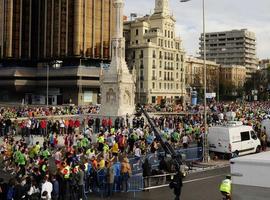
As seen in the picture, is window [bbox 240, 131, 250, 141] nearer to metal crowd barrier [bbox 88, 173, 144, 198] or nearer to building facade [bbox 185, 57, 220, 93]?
metal crowd barrier [bbox 88, 173, 144, 198]

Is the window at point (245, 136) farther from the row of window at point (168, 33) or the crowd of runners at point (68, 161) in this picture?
the row of window at point (168, 33)

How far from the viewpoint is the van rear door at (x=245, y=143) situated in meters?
25.9

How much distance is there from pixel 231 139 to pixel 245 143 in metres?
1.59

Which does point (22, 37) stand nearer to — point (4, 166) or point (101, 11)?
point (101, 11)

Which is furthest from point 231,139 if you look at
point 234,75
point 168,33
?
point 234,75

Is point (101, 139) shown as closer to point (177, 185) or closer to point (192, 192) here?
point (192, 192)

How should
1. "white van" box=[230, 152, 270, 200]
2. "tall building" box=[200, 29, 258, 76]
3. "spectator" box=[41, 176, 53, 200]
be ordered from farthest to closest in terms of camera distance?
"tall building" box=[200, 29, 258, 76]
"spectator" box=[41, 176, 53, 200]
"white van" box=[230, 152, 270, 200]

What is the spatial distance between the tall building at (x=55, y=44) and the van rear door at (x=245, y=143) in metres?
58.7

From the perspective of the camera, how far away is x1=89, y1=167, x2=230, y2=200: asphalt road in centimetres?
1683

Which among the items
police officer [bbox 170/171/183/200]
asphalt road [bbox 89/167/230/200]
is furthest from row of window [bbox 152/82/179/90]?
police officer [bbox 170/171/183/200]

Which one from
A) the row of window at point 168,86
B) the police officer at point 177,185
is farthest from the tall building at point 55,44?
the police officer at point 177,185

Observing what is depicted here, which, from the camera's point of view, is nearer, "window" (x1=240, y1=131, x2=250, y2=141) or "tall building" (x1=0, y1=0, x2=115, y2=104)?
"window" (x1=240, y1=131, x2=250, y2=141)

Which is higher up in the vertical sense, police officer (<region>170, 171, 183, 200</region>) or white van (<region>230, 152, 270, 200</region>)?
white van (<region>230, 152, 270, 200</region>)

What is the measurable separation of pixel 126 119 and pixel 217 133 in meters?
15.0
